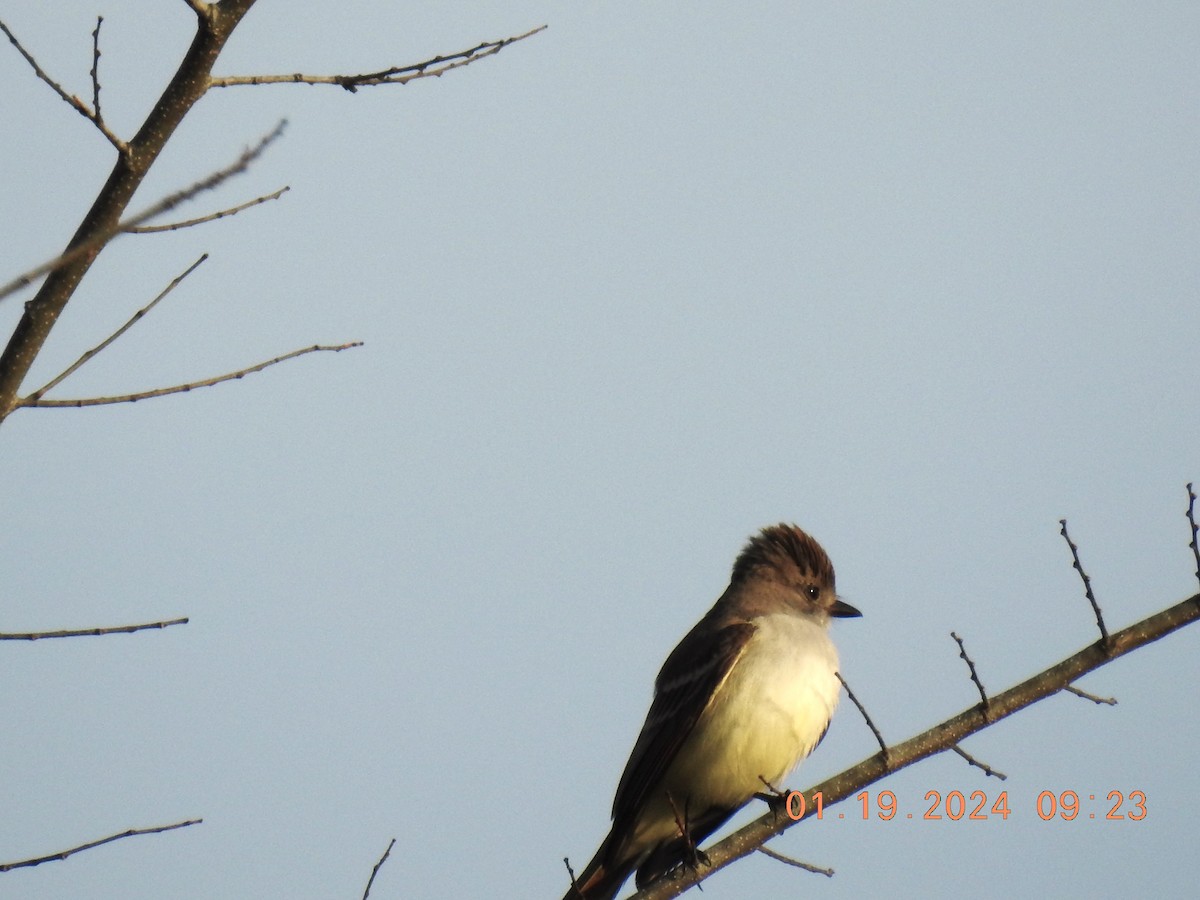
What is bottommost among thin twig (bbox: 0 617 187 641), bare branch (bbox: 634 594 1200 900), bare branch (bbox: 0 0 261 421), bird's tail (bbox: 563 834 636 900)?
bird's tail (bbox: 563 834 636 900)

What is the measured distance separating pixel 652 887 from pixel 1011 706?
2.17 m

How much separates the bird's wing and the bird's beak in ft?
3.79

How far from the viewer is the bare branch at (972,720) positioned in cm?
661

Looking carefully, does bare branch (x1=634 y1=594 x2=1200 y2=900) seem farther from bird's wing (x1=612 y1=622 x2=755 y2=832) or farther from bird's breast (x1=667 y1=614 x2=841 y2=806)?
bird's wing (x1=612 y1=622 x2=755 y2=832)

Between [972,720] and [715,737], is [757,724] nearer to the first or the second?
[715,737]

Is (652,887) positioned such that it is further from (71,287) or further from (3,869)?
(71,287)

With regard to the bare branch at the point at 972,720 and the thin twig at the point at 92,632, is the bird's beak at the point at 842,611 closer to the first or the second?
the bare branch at the point at 972,720

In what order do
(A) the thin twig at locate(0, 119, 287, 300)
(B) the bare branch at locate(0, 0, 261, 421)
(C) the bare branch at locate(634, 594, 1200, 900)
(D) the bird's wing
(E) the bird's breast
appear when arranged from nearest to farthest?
(A) the thin twig at locate(0, 119, 287, 300) < (B) the bare branch at locate(0, 0, 261, 421) < (C) the bare branch at locate(634, 594, 1200, 900) < (E) the bird's breast < (D) the bird's wing

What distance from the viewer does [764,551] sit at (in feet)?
34.0

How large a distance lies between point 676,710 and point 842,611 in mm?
Answer: 1798

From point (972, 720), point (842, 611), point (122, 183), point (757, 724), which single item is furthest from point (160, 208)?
point (842, 611)

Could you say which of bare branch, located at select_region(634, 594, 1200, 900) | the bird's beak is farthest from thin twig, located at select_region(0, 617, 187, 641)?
the bird's beak

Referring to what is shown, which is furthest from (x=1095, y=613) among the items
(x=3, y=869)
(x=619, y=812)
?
(x=3, y=869)

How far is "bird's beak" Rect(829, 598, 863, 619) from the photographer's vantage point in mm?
10094
